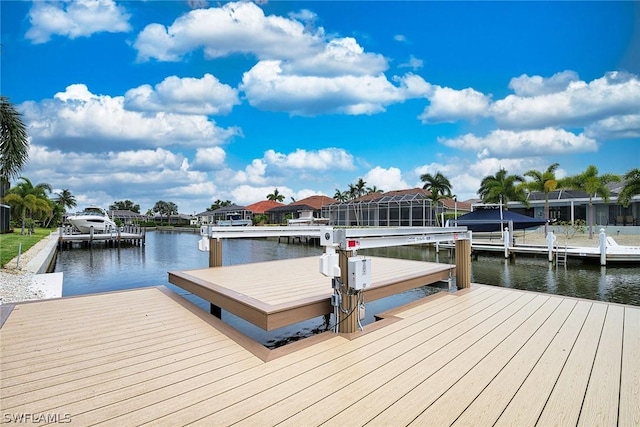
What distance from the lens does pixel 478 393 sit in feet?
7.00

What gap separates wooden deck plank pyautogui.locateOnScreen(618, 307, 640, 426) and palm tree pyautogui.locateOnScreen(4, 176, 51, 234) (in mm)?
23254

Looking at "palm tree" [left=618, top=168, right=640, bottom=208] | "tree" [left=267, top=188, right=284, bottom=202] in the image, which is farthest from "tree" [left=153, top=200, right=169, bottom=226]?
"palm tree" [left=618, top=168, right=640, bottom=208]

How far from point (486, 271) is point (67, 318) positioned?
1186cm

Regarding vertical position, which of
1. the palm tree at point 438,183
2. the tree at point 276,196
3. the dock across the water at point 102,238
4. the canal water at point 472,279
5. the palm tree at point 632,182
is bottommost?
the canal water at point 472,279

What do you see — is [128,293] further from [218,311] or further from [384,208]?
[384,208]

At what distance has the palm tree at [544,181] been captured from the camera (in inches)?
878

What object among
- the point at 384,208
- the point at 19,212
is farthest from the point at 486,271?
the point at 19,212

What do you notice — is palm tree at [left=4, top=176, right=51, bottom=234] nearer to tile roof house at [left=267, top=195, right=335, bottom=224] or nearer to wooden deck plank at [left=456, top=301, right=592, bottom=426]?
wooden deck plank at [left=456, top=301, right=592, bottom=426]

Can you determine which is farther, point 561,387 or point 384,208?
→ point 384,208

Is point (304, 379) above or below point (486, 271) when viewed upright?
above

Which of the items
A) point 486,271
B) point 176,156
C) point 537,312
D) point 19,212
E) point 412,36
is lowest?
point 486,271

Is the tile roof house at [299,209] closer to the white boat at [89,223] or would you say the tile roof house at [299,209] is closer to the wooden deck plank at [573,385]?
the white boat at [89,223]

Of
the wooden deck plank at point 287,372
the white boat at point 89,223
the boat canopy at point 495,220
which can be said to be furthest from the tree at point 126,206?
the wooden deck plank at point 287,372

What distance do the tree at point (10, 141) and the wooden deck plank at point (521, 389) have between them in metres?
12.2
